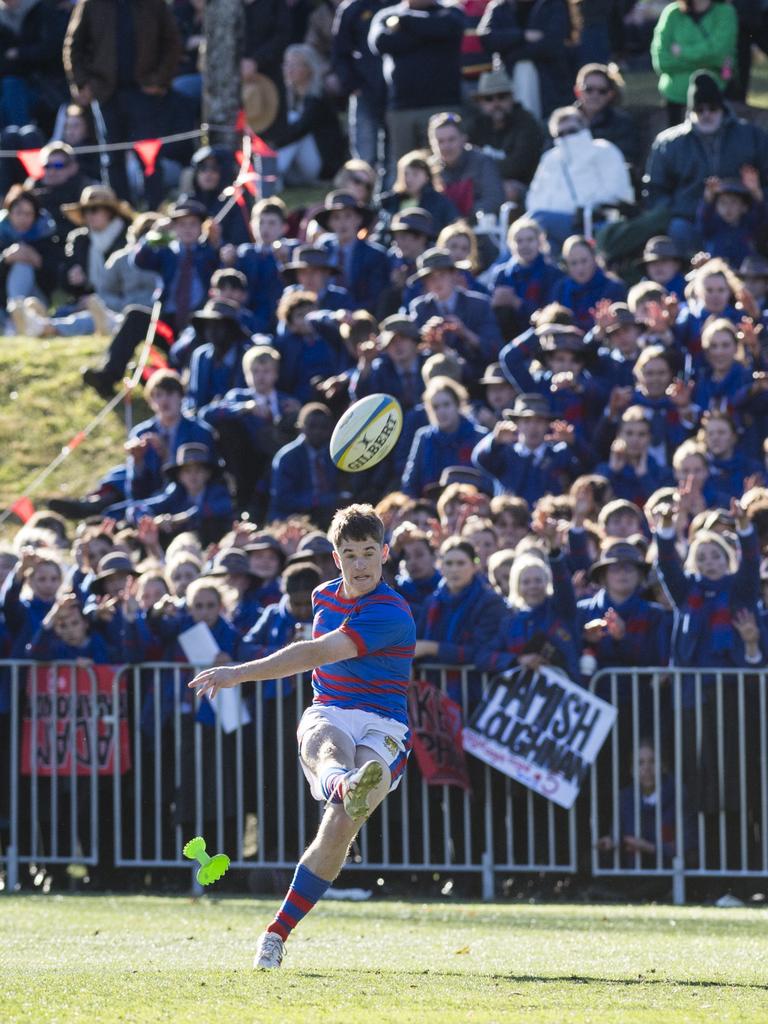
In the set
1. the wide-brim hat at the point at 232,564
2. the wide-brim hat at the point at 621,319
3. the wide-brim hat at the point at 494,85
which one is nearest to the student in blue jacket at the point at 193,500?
the wide-brim hat at the point at 232,564

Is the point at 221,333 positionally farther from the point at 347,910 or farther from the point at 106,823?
the point at 347,910

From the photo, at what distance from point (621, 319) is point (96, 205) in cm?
704

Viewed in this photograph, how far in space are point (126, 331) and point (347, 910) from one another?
29.2 feet

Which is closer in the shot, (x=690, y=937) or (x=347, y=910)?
(x=690, y=937)

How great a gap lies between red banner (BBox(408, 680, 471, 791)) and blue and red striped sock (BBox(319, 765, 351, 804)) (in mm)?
5115

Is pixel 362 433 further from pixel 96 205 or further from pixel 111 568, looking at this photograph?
pixel 96 205

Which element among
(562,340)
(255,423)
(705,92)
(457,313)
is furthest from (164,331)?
(705,92)

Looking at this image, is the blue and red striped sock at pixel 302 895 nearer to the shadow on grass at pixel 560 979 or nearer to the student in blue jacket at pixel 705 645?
the shadow on grass at pixel 560 979

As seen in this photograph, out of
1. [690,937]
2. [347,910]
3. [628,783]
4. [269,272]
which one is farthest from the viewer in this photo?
[269,272]

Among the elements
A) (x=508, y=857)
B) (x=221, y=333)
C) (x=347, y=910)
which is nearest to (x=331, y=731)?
(x=347, y=910)

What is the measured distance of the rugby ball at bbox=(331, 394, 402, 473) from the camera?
11.3 metres

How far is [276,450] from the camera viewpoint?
17547mm

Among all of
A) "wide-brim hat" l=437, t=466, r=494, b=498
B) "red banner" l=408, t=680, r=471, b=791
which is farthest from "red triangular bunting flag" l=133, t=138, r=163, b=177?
"red banner" l=408, t=680, r=471, b=791

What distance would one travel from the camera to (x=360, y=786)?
838cm
